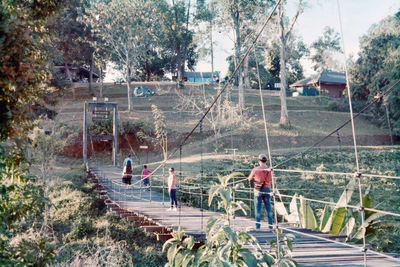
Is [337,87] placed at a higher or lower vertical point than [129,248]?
higher

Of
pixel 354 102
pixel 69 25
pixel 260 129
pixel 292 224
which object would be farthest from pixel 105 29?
pixel 292 224

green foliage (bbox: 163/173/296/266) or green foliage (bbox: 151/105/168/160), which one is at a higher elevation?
green foliage (bbox: 151/105/168/160)

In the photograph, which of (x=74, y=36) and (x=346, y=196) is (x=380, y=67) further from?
(x=74, y=36)

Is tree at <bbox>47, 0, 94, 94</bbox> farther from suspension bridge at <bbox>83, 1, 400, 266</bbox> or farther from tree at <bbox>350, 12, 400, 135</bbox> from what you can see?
tree at <bbox>350, 12, 400, 135</bbox>

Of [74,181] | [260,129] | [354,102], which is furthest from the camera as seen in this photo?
[354,102]

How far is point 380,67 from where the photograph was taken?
19.7 m

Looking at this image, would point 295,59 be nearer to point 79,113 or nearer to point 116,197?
point 79,113

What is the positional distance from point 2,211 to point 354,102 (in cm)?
2277

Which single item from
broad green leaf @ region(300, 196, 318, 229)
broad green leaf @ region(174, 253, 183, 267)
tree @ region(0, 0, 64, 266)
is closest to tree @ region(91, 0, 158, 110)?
broad green leaf @ region(300, 196, 318, 229)

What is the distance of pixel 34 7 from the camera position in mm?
2938

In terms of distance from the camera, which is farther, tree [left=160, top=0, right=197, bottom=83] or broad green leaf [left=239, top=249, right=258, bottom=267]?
tree [left=160, top=0, right=197, bottom=83]

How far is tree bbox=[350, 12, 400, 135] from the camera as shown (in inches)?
695

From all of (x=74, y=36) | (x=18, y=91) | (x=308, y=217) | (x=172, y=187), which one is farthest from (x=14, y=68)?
(x=74, y=36)

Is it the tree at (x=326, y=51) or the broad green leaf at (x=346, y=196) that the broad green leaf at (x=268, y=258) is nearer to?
the broad green leaf at (x=346, y=196)
